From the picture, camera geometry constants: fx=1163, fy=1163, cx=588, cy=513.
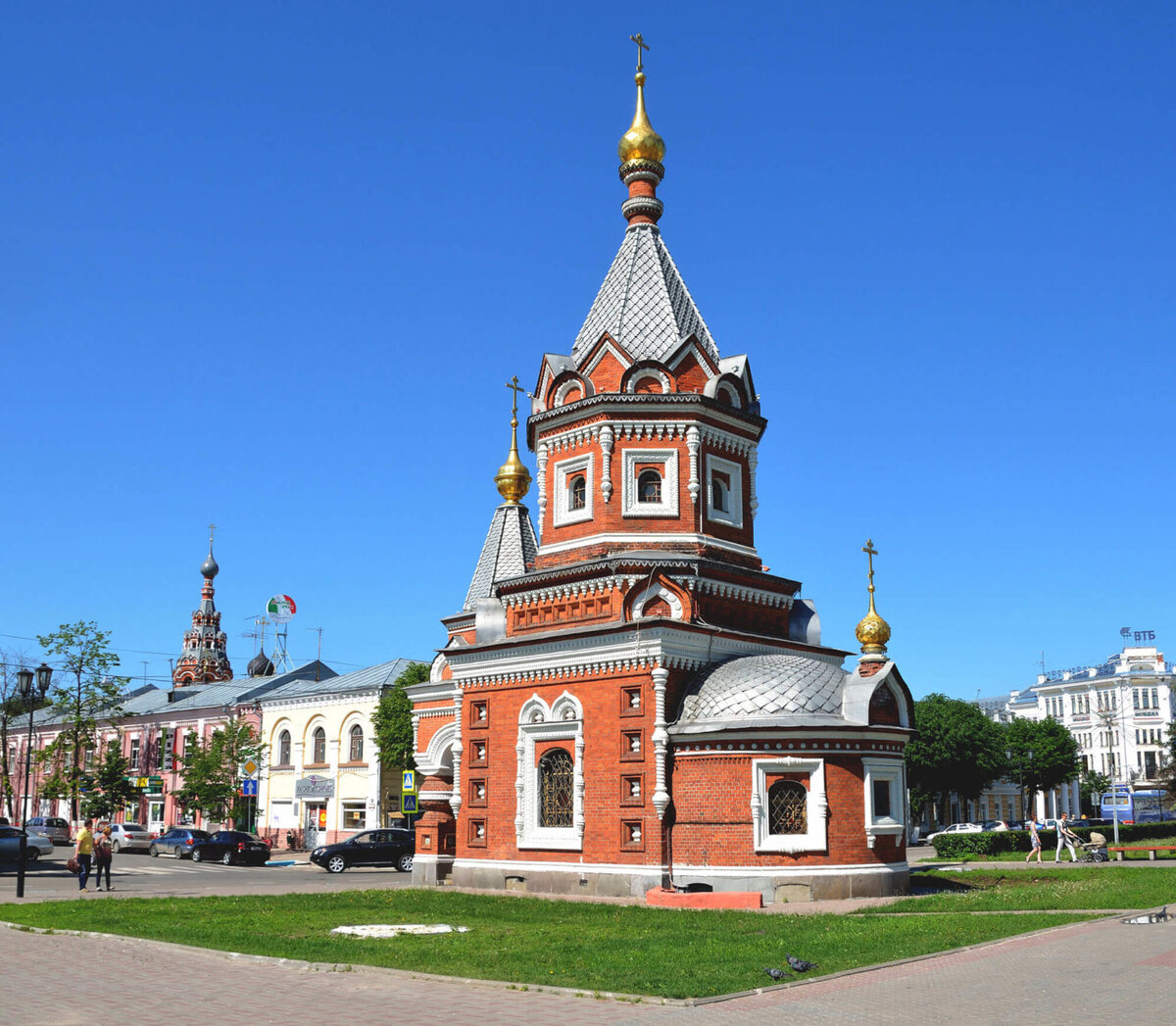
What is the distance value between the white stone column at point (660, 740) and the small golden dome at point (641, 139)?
→ 13.2m

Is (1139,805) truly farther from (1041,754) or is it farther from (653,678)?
(653,678)

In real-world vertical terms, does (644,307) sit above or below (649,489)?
above

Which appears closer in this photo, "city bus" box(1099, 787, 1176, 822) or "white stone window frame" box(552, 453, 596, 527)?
"white stone window frame" box(552, 453, 596, 527)

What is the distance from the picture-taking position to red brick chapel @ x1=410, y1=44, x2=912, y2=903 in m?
21.9

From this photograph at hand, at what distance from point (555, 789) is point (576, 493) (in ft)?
21.8

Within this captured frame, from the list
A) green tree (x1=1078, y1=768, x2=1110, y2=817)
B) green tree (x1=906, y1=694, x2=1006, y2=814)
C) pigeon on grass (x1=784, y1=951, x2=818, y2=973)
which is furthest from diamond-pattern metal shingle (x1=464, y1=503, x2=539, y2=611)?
green tree (x1=1078, y1=768, x2=1110, y2=817)

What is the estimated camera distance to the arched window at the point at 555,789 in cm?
2436

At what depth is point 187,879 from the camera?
101ft

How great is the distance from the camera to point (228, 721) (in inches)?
2148

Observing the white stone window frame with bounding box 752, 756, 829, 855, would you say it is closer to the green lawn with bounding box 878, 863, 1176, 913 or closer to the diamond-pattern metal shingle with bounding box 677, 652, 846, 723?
the diamond-pattern metal shingle with bounding box 677, 652, 846, 723

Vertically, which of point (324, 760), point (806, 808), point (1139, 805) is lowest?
point (1139, 805)

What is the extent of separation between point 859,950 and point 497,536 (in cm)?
2258

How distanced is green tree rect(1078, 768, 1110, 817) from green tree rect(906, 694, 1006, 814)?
1436 inches

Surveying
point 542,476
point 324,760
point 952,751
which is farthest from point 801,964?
point 952,751
